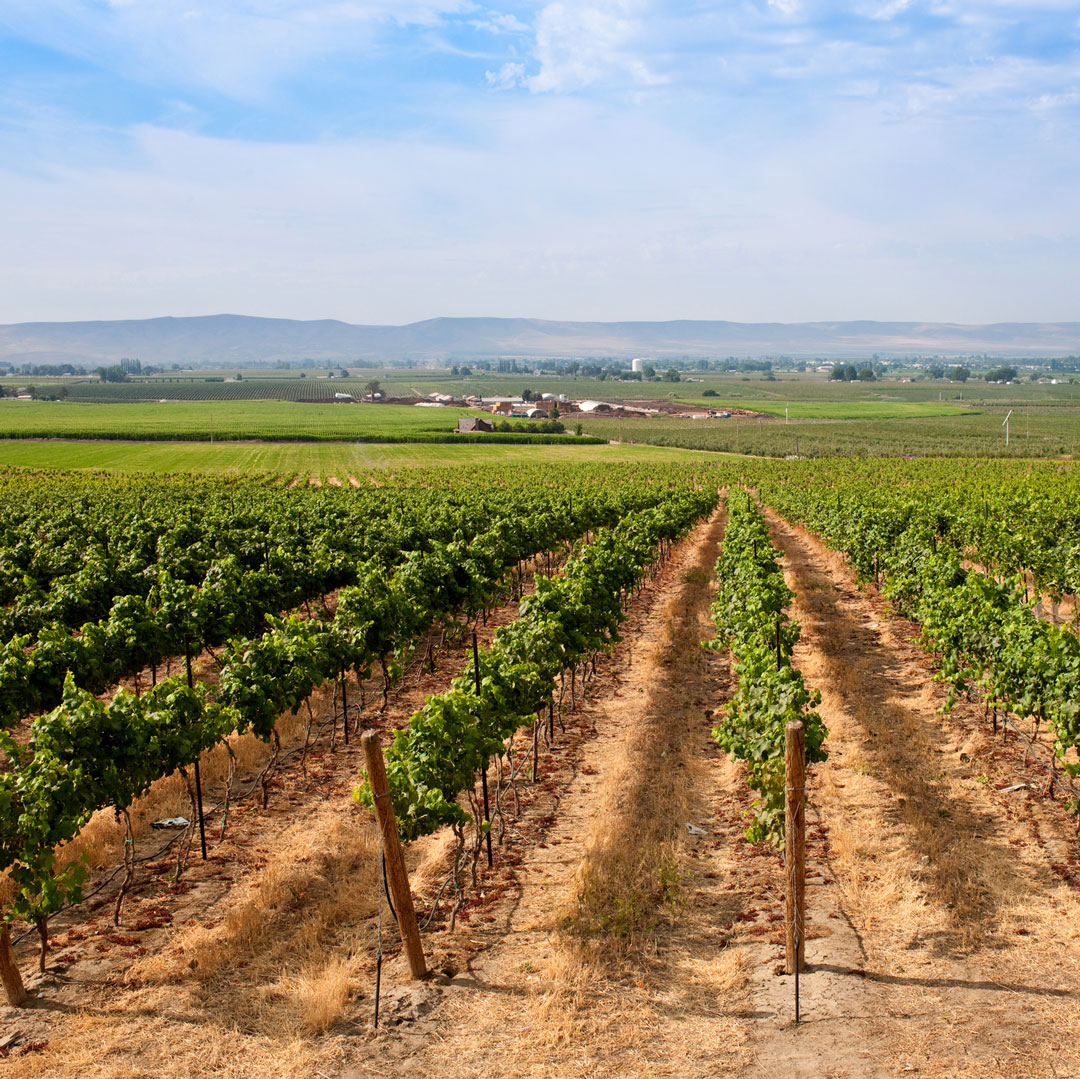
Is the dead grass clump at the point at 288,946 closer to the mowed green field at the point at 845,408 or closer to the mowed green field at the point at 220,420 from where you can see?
the mowed green field at the point at 220,420

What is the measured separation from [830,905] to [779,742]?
1.60 meters

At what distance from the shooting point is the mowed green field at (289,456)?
222 feet

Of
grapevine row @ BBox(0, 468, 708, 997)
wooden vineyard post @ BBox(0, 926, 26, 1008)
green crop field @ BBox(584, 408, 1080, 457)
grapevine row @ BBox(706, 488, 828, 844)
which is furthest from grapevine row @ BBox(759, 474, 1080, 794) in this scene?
green crop field @ BBox(584, 408, 1080, 457)

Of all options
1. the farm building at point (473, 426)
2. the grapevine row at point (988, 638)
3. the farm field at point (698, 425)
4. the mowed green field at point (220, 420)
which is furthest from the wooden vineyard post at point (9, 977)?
the farm building at point (473, 426)

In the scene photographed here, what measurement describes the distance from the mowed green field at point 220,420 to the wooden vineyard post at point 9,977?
89.7 metres

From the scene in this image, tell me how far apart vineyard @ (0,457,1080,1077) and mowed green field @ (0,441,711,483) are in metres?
47.6

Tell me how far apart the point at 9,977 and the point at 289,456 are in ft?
243

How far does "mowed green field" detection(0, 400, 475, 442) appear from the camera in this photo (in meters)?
94.8

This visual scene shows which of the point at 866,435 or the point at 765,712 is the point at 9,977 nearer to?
the point at 765,712

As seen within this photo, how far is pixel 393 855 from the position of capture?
23.0 ft

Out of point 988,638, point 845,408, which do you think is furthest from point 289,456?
point 845,408

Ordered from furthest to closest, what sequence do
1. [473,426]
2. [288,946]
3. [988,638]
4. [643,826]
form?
[473,426] → [988,638] → [643,826] → [288,946]

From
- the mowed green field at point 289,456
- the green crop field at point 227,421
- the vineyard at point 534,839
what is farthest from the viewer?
the green crop field at point 227,421

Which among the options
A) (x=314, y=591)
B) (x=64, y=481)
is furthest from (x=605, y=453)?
(x=314, y=591)
